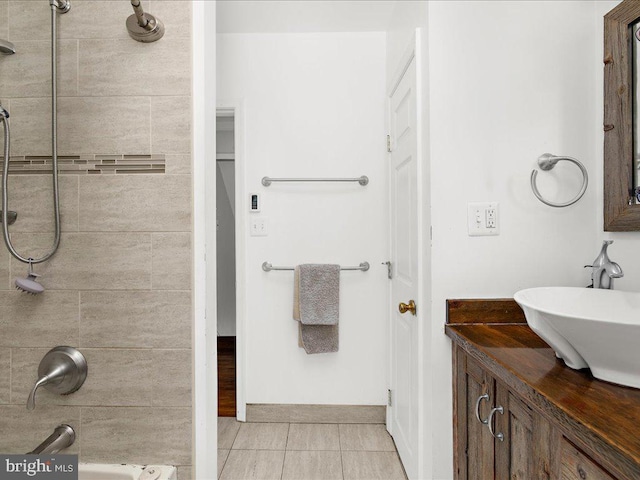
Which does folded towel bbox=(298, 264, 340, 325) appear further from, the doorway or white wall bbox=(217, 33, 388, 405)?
the doorway

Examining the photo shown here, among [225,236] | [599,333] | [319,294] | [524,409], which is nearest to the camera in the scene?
[599,333]

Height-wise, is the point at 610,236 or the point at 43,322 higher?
the point at 610,236

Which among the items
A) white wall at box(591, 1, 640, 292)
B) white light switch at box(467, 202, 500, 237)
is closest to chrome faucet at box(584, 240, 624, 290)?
white wall at box(591, 1, 640, 292)

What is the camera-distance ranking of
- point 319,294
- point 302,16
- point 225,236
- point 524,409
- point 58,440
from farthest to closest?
point 225,236, point 319,294, point 302,16, point 58,440, point 524,409

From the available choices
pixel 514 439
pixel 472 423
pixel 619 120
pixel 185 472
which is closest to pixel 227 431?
pixel 185 472

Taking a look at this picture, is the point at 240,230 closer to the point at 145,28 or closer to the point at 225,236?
the point at 145,28

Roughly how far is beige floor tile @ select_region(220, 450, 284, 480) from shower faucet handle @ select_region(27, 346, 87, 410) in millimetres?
967

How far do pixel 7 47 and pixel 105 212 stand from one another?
59 centimetres

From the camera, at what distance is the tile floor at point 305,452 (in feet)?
6.13

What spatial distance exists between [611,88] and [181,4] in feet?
4.72

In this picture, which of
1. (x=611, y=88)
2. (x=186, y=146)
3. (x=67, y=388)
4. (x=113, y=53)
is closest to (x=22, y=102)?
(x=113, y=53)

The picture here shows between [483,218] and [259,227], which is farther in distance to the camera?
[259,227]

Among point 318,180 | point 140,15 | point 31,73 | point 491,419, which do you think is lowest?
point 491,419

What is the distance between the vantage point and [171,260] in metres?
1.23
